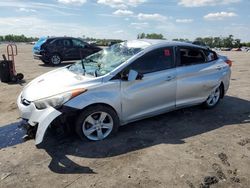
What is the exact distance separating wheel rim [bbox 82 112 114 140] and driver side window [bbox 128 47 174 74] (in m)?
1.00

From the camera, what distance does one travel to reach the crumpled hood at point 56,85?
467cm

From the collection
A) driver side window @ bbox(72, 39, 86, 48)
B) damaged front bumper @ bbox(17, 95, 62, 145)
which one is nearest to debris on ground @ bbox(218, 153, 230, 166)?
damaged front bumper @ bbox(17, 95, 62, 145)

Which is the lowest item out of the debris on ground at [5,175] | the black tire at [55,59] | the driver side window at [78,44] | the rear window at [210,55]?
the debris on ground at [5,175]

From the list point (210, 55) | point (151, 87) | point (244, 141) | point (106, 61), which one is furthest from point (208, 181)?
point (210, 55)

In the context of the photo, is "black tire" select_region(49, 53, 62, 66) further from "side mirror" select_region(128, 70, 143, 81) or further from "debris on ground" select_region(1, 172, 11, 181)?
"debris on ground" select_region(1, 172, 11, 181)

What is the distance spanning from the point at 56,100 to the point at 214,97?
156 inches

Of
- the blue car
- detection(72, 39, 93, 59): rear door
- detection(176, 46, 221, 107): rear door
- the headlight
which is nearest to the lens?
the headlight

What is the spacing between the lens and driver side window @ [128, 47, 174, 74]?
209 inches

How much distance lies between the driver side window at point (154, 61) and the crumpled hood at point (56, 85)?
861 mm

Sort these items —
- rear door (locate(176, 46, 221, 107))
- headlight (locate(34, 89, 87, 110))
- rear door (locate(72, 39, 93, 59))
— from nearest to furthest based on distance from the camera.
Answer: headlight (locate(34, 89, 87, 110)), rear door (locate(176, 46, 221, 107)), rear door (locate(72, 39, 93, 59))

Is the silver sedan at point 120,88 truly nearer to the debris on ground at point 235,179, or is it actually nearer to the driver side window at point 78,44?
the debris on ground at point 235,179

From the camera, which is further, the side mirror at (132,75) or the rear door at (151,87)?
the rear door at (151,87)

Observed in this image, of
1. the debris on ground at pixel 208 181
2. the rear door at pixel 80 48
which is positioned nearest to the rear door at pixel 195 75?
the debris on ground at pixel 208 181

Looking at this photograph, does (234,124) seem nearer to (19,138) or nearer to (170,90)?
(170,90)
